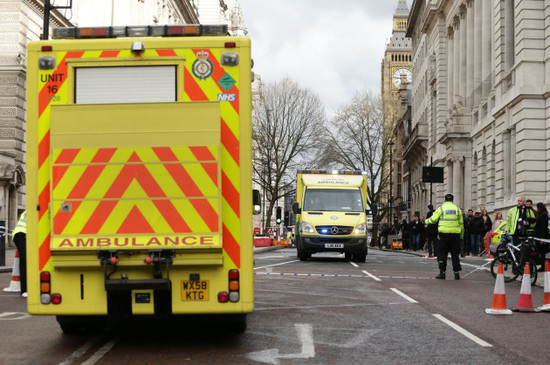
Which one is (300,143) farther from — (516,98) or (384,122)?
(516,98)

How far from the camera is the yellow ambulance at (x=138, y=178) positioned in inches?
303

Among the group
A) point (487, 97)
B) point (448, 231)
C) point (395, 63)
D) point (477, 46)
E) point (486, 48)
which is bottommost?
point (448, 231)

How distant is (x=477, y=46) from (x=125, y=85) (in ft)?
141

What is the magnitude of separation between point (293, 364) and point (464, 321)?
3942 millimetres

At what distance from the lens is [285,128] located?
6700cm

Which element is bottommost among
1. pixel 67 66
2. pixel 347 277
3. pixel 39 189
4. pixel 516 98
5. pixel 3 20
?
pixel 347 277

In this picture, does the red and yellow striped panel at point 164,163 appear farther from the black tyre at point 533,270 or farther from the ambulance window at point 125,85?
the black tyre at point 533,270

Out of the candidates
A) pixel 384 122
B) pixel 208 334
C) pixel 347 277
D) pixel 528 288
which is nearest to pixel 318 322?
A: pixel 208 334

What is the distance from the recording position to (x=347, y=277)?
1862 cm

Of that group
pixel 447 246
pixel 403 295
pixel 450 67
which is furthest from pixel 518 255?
pixel 450 67

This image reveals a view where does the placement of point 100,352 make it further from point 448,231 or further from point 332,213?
point 332,213

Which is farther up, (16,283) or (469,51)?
(469,51)

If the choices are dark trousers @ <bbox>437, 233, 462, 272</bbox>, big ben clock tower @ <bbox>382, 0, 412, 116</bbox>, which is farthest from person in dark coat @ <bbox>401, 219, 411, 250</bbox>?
big ben clock tower @ <bbox>382, 0, 412, 116</bbox>

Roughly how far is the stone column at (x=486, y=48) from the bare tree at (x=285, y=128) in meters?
23.1
